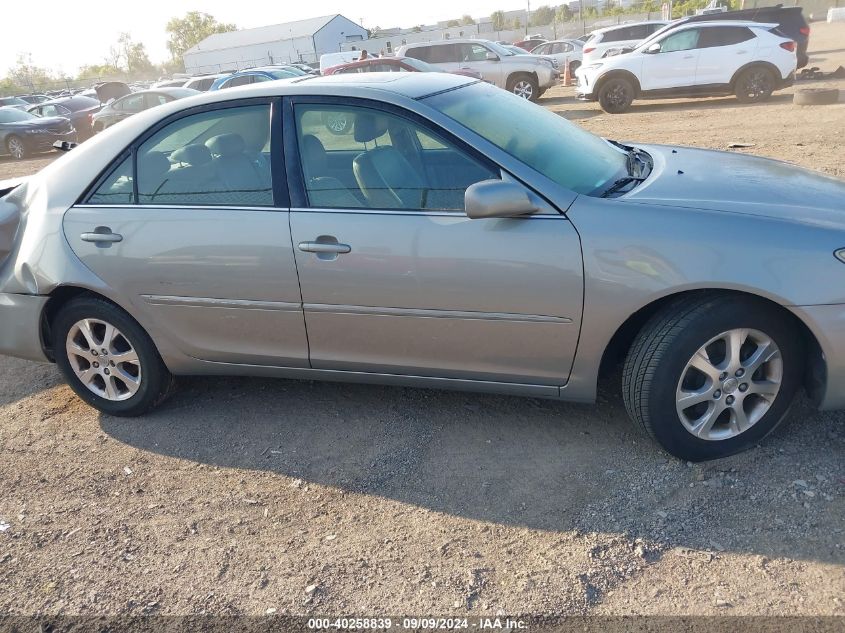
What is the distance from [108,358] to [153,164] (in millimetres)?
1103

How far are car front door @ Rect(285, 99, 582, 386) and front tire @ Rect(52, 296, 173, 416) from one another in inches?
40.6

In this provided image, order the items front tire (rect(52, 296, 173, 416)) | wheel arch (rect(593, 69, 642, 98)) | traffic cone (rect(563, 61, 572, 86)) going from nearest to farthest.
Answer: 1. front tire (rect(52, 296, 173, 416))
2. wheel arch (rect(593, 69, 642, 98))
3. traffic cone (rect(563, 61, 572, 86))

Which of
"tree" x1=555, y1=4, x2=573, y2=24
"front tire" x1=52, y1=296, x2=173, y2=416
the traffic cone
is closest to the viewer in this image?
"front tire" x1=52, y1=296, x2=173, y2=416

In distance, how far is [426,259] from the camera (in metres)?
3.08

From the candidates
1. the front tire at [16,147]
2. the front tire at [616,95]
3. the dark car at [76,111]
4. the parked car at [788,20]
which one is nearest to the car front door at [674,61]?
the front tire at [616,95]

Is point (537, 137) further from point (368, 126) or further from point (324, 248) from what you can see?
point (324, 248)

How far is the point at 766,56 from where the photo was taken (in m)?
13.9

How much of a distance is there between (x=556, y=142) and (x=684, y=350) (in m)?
1.26

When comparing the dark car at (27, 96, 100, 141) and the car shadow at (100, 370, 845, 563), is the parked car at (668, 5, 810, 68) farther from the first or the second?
the dark car at (27, 96, 100, 141)

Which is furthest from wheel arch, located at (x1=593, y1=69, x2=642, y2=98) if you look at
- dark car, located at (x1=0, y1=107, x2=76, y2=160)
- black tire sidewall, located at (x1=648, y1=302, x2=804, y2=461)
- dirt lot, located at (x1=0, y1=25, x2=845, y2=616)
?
dark car, located at (x1=0, y1=107, x2=76, y2=160)

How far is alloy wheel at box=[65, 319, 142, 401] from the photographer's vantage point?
152 inches

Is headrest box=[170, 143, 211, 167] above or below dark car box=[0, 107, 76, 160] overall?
above

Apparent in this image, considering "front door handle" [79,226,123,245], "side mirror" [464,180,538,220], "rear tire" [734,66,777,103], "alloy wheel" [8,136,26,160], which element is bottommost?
"alloy wheel" [8,136,26,160]

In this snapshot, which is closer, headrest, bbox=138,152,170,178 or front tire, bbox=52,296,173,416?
headrest, bbox=138,152,170,178
